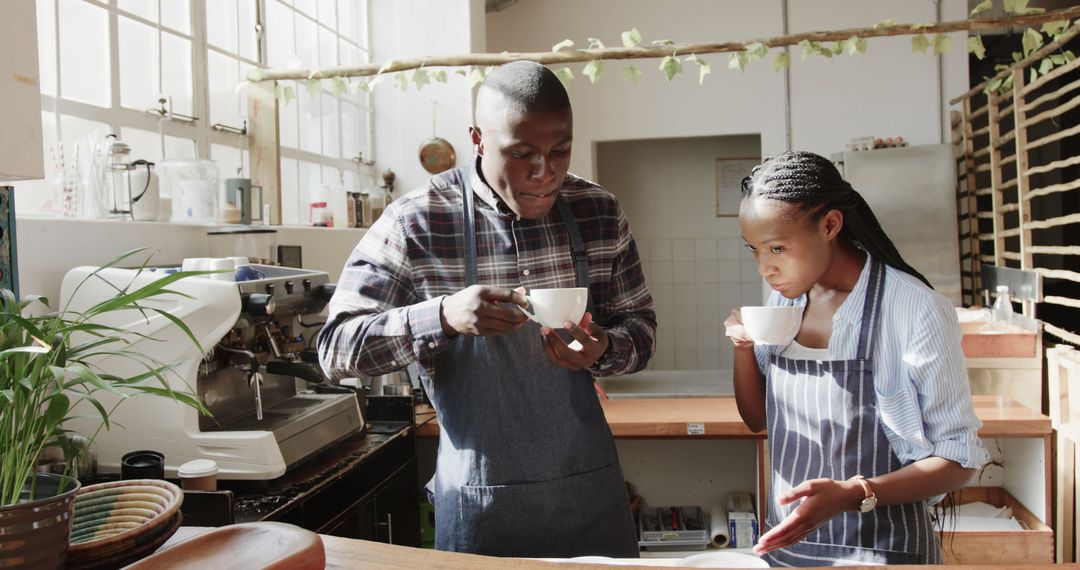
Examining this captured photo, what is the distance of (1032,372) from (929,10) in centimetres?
281

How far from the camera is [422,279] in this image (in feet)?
5.25

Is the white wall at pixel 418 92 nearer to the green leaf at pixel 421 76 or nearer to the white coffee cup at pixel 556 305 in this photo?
the green leaf at pixel 421 76

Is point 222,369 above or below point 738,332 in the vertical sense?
below

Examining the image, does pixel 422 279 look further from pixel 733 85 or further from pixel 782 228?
pixel 733 85

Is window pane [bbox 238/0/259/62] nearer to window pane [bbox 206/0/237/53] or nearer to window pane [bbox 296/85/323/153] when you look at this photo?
window pane [bbox 206/0/237/53]

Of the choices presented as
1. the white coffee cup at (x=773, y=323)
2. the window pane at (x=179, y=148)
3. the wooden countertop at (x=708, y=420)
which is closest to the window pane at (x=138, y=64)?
the window pane at (x=179, y=148)

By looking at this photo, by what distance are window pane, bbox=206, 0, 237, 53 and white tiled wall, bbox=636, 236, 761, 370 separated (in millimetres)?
3943

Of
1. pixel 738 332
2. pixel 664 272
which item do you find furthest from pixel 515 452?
pixel 664 272

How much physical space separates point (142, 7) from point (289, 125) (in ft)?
3.86

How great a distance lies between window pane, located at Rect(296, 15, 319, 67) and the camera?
13.9ft

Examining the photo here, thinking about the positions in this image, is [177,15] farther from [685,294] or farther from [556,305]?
[685,294]

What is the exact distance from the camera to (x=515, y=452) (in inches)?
62.2

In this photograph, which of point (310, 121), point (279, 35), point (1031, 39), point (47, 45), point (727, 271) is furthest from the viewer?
Answer: point (727, 271)

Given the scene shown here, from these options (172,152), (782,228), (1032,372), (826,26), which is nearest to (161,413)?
(172,152)
